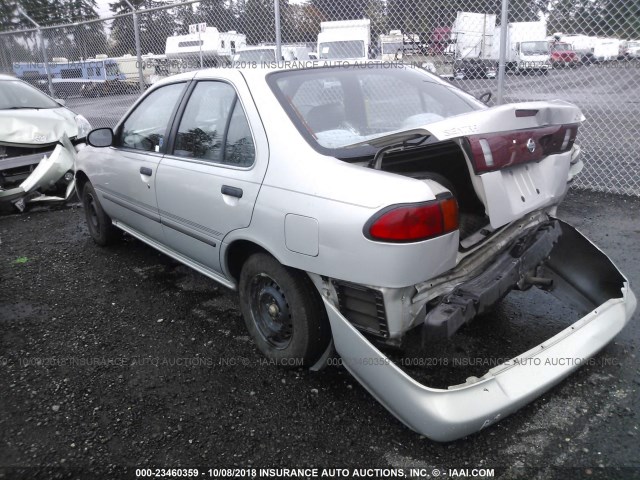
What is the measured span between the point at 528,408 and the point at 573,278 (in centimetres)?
102

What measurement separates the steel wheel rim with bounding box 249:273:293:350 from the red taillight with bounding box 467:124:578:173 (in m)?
1.19

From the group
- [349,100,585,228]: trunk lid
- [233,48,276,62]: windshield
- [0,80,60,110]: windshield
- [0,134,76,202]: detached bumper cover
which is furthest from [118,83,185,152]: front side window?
[233,48,276,62]: windshield

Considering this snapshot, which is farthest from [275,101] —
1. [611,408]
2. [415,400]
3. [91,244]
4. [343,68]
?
[91,244]

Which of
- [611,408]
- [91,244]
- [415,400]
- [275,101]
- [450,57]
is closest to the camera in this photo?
[415,400]

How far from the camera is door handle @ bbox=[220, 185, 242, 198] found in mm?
2603

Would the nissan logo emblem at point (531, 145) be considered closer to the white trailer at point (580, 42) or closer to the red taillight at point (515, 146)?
the red taillight at point (515, 146)

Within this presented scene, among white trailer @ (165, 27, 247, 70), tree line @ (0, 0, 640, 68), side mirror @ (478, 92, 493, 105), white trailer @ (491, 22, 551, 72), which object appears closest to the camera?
side mirror @ (478, 92, 493, 105)

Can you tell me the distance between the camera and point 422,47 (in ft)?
22.3

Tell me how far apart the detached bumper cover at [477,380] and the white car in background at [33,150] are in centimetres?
546

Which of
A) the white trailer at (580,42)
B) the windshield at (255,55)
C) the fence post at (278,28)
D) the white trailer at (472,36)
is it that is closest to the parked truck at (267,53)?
the windshield at (255,55)

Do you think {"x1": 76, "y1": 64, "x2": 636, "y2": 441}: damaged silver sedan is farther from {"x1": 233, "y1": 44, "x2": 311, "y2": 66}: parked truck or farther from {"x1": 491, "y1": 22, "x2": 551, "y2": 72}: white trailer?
{"x1": 233, "y1": 44, "x2": 311, "y2": 66}: parked truck

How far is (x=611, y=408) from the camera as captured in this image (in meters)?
2.34

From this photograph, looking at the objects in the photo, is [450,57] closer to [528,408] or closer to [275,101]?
[275,101]

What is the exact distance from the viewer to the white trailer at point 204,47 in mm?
8789
